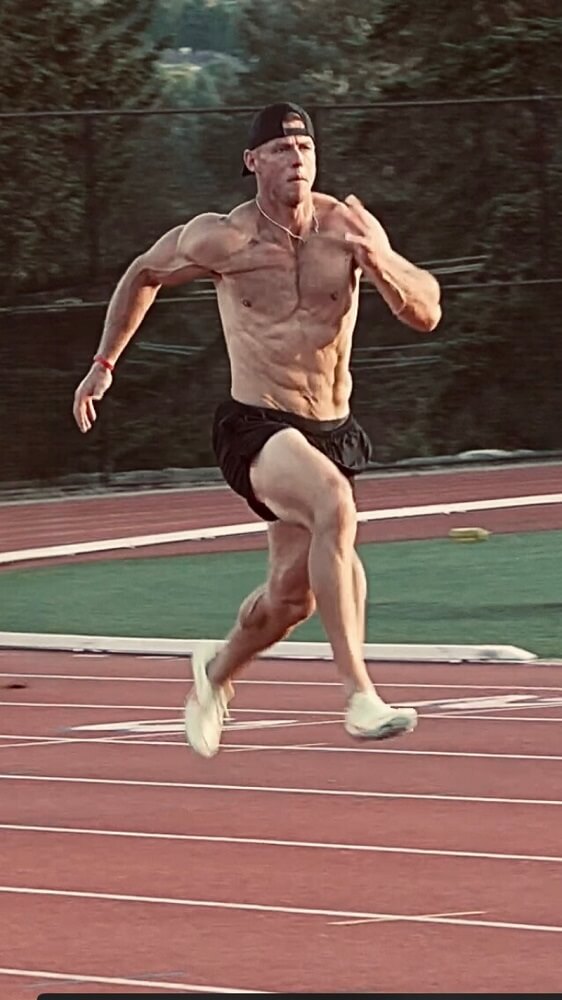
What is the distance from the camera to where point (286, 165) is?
8852mm

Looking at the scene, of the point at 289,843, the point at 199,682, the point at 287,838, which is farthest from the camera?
the point at 199,682

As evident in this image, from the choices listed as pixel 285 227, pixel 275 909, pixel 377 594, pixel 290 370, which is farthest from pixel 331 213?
pixel 377 594

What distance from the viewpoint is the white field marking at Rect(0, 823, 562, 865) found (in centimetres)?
820

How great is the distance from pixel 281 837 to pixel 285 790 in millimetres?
869

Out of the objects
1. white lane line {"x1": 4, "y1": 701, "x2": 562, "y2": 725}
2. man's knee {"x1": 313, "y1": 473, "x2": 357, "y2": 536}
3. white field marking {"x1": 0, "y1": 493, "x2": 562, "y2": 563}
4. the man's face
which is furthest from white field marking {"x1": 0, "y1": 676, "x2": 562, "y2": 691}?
white field marking {"x1": 0, "y1": 493, "x2": 562, "y2": 563}

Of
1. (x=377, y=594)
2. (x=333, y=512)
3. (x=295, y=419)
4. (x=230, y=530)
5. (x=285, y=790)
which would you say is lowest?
(x=230, y=530)

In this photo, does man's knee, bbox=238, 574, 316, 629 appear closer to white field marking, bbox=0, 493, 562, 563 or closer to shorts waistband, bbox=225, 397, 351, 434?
shorts waistband, bbox=225, 397, 351, 434

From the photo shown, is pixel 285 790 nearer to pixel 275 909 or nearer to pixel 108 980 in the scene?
pixel 275 909

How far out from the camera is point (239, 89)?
28688 millimetres

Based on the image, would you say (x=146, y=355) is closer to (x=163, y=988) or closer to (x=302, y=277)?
(x=302, y=277)

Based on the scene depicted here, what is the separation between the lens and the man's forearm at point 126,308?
9312 millimetres

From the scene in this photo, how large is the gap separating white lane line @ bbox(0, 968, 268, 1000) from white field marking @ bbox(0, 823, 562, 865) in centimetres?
167

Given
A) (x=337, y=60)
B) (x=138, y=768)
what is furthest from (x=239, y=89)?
(x=138, y=768)

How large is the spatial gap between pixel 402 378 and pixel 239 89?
647cm
